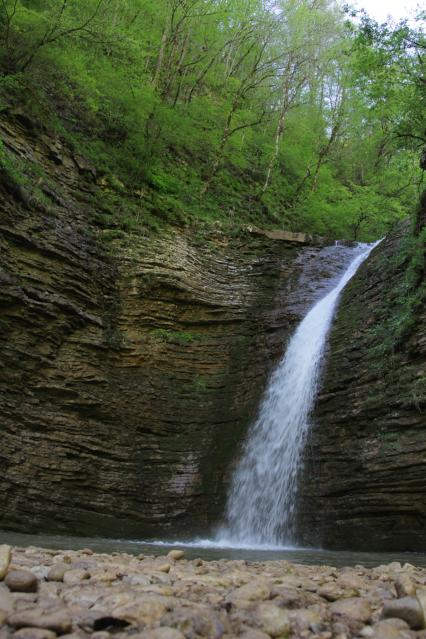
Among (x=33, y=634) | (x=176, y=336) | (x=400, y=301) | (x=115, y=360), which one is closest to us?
(x=33, y=634)

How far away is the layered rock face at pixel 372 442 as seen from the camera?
7.40 m

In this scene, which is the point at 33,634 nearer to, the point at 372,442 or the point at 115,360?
the point at 372,442

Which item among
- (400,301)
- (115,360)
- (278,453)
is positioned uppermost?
(400,301)

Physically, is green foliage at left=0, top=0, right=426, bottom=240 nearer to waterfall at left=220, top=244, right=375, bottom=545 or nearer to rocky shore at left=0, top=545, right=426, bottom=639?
waterfall at left=220, top=244, right=375, bottom=545

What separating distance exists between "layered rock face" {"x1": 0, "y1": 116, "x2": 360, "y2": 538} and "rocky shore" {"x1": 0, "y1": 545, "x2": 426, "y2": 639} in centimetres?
603

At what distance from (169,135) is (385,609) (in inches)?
692

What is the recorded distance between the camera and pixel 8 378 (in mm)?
9188

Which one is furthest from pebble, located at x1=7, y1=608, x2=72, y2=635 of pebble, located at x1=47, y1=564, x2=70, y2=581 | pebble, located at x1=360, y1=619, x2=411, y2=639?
pebble, located at x1=360, y1=619, x2=411, y2=639

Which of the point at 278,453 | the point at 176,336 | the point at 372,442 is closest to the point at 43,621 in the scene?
the point at 372,442

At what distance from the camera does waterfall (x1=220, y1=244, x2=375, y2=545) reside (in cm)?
880

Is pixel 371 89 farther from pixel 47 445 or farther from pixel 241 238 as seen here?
pixel 47 445

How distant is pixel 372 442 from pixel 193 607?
21.4 ft

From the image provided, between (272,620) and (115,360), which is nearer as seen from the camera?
(272,620)

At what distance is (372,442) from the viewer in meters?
8.26
